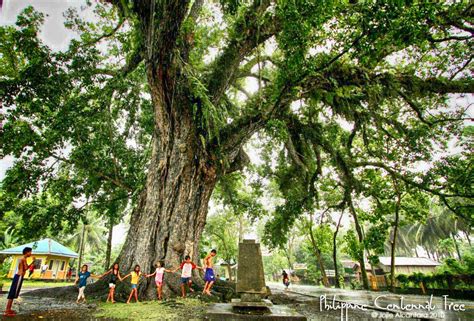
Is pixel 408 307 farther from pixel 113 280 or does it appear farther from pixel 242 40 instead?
pixel 242 40

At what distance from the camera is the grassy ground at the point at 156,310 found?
4.61m

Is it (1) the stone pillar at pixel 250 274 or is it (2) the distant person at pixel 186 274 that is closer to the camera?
(1) the stone pillar at pixel 250 274

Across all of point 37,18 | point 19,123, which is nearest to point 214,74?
point 37,18

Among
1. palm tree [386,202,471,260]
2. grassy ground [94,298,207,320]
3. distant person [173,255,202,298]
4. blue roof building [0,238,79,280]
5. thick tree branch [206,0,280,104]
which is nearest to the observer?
grassy ground [94,298,207,320]

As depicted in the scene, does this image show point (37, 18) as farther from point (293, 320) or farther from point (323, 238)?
point (323, 238)

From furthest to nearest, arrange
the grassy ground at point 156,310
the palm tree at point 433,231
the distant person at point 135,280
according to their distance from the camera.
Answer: the palm tree at point 433,231, the distant person at point 135,280, the grassy ground at point 156,310

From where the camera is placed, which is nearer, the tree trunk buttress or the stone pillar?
the stone pillar

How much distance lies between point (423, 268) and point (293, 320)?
28.4 m

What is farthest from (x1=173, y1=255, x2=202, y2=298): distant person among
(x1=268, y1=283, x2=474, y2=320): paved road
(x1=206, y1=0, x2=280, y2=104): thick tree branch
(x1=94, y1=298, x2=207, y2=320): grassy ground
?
(x1=206, y1=0, x2=280, y2=104): thick tree branch

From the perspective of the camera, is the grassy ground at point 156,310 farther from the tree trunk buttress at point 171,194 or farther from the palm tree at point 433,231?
the palm tree at point 433,231

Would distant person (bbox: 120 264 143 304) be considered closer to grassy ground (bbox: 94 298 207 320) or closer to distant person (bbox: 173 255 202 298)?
grassy ground (bbox: 94 298 207 320)

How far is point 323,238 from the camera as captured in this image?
18594 mm

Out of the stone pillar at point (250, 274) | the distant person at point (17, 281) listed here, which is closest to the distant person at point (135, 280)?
the distant person at point (17, 281)

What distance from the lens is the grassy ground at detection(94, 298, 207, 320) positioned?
15.1ft
